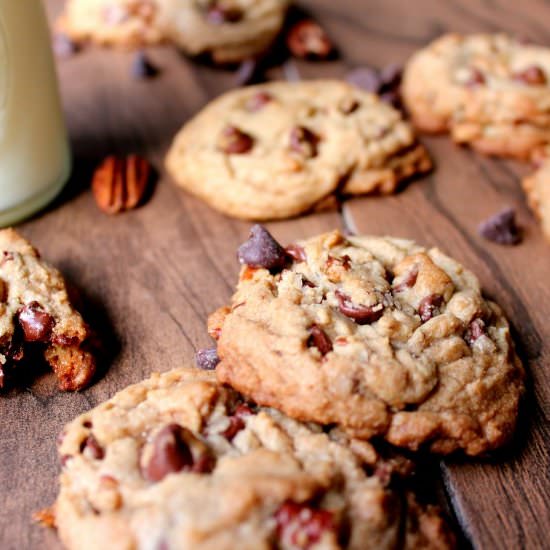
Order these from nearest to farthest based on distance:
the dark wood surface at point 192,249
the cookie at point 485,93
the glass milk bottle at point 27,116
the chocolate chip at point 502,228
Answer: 1. the dark wood surface at point 192,249
2. the glass milk bottle at point 27,116
3. the chocolate chip at point 502,228
4. the cookie at point 485,93

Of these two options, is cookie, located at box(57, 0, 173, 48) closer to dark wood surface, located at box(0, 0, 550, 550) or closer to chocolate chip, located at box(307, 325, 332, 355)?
dark wood surface, located at box(0, 0, 550, 550)

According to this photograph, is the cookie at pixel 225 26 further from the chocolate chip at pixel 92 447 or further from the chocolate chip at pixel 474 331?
the chocolate chip at pixel 92 447

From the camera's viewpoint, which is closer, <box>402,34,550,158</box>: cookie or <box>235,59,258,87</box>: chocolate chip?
<box>402,34,550,158</box>: cookie

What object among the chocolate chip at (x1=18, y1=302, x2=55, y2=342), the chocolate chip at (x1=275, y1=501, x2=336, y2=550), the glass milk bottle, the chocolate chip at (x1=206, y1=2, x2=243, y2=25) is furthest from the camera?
the chocolate chip at (x1=206, y1=2, x2=243, y2=25)

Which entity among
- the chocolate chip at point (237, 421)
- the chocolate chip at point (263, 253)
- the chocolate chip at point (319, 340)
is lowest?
the chocolate chip at point (237, 421)

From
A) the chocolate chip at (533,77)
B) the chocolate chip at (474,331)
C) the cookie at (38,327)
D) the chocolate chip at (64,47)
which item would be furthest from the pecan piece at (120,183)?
the chocolate chip at (533,77)

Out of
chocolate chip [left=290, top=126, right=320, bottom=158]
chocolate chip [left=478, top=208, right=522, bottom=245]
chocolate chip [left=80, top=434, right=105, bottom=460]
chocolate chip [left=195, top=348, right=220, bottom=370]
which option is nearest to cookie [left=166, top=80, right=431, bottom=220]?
chocolate chip [left=290, top=126, right=320, bottom=158]

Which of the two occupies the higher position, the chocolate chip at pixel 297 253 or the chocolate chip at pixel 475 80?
the chocolate chip at pixel 475 80
